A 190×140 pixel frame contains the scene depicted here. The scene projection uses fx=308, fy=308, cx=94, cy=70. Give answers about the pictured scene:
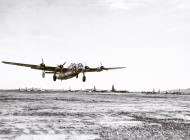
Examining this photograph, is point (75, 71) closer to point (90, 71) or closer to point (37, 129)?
point (90, 71)

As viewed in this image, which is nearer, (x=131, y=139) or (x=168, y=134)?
(x=131, y=139)

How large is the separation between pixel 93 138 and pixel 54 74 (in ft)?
209

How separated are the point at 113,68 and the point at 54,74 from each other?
1679 centimetres

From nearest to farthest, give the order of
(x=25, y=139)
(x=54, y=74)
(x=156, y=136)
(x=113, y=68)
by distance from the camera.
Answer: (x=25, y=139)
(x=156, y=136)
(x=54, y=74)
(x=113, y=68)

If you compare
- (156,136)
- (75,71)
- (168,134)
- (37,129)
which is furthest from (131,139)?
(75,71)

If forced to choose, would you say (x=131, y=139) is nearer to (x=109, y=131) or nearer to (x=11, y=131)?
(x=109, y=131)

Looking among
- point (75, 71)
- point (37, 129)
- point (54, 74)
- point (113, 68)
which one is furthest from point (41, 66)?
point (37, 129)

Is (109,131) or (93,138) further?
(109,131)

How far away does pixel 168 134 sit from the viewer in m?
11.8

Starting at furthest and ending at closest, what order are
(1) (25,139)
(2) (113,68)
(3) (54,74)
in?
(2) (113,68), (3) (54,74), (1) (25,139)

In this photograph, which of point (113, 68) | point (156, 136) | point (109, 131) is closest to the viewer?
point (156, 136)

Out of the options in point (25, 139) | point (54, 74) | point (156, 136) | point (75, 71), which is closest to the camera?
point (25, 139)

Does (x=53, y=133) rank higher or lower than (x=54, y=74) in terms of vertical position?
lower

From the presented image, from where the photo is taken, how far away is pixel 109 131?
1225 centimetres
